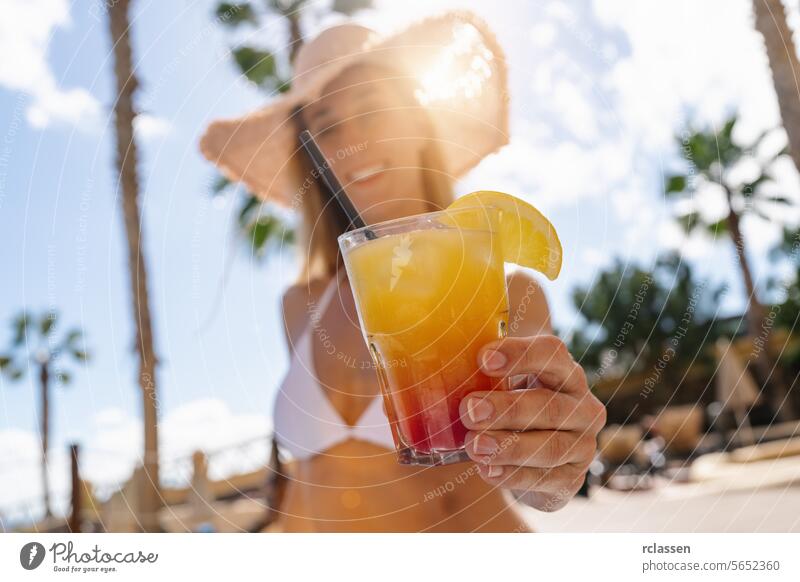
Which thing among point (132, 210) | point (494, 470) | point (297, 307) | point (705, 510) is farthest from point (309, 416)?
point (705, 510)

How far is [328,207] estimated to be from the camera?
1817mm

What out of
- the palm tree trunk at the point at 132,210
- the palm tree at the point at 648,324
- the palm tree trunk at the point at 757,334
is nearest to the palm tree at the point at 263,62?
the palm tree trunk at the point at 132,210

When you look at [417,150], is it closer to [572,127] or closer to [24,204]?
[572,127]

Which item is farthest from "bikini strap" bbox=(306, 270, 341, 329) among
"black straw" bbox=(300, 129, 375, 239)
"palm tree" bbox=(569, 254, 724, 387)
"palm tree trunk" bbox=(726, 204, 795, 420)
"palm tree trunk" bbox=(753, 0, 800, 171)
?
"palm tree" bbox=(569, 254, 724, 387)

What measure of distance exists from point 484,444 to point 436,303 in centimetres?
22

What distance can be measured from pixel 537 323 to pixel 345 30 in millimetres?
891

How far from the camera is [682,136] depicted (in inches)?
80.0

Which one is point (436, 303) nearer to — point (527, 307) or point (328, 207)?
point (527, 307)

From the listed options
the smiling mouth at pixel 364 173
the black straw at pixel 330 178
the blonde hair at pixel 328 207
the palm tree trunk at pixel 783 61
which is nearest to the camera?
the black straw at pixel 330 178

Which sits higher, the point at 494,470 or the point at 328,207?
the point at 328,207

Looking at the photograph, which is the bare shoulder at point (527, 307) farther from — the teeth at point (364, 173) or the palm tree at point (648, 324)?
the palm tree at point (648, 324)

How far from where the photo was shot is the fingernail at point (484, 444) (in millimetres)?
998
